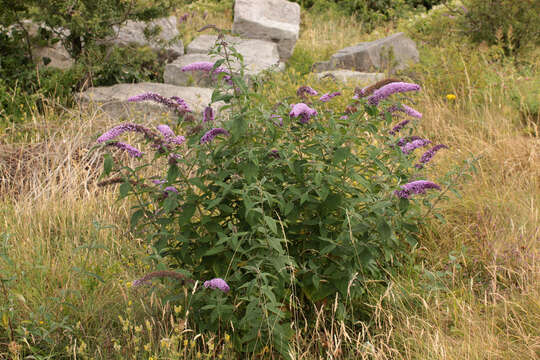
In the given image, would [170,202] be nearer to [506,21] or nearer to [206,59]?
[206,59]

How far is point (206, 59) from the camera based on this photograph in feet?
24.7

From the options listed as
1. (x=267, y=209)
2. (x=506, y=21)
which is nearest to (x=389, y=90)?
(x=267, y=209)

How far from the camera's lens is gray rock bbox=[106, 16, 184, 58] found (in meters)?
7.25

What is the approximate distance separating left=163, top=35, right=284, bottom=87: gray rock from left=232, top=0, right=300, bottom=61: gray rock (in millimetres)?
868

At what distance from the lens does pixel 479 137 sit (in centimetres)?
500

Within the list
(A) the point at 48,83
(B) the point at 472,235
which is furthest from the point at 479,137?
(A) the point at 48,83

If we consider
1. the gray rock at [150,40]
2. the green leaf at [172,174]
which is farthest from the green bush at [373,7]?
the green leaf at [172,174]

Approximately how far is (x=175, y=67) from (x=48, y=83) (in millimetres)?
1792

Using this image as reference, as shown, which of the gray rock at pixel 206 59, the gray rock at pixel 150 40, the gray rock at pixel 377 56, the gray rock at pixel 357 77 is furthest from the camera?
the gray rock at pixel 377 56

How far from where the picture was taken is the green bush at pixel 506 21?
7820mm

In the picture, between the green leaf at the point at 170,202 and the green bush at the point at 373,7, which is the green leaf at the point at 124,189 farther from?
Result: the green bush at the point at 373,7

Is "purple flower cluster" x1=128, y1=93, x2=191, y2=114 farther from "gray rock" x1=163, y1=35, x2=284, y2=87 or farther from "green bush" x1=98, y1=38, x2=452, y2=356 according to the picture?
"gray rock" x1=163, y1=35, x2=284, y2=87

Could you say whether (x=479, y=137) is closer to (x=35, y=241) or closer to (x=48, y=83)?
(x=35, y=241)

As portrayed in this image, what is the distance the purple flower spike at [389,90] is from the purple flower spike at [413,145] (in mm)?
471
